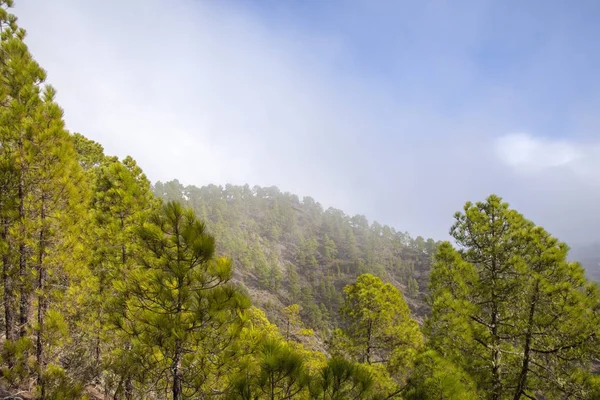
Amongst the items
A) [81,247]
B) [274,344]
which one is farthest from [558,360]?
[81,247]

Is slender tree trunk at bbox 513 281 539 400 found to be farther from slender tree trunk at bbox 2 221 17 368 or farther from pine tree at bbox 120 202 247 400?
slender tree trunk at bbox 2 221 17 368

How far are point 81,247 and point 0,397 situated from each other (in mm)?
2825

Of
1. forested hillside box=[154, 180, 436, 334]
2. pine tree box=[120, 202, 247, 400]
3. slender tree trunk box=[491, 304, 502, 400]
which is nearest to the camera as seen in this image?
pine tree box=[120, 202, 247, 400]

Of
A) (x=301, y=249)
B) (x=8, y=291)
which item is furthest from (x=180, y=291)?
(x=301, y=249)

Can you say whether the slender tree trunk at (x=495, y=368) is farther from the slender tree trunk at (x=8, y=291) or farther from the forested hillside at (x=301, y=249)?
the forested hillside at (x=301, y=249)

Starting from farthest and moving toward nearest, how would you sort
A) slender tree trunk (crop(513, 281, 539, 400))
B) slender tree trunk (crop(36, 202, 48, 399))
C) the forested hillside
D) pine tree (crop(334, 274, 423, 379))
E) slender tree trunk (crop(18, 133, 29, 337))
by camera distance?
the forested hillside → pine tree (crop(334, 274, 423, 379)) → slender tree trunk (crop(513, 281, 539, 400)) → slender tree trunk (crop(18, 133, 29, 337)) → slender tree trunk (crop(36, 202, 48, 399))

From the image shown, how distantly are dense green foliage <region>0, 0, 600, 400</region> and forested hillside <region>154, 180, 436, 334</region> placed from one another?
54.2 metres

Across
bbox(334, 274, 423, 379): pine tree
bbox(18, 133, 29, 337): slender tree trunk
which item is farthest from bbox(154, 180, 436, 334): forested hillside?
bbox(18, 133, 29, 337): slender tree trunk

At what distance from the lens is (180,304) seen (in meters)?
4.27

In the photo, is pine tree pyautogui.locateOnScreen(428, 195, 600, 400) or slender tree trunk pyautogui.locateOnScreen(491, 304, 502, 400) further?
slender tree trunk pyautogui.locateOnScreen(491, 304, 502, 400)

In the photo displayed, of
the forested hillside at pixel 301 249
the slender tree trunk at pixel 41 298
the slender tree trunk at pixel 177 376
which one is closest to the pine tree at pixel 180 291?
the slender tree trunk at pixel 177 376

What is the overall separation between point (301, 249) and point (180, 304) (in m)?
103

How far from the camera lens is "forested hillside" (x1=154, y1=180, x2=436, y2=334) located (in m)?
75.1

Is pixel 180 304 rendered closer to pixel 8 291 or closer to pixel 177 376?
pixel 177 376
